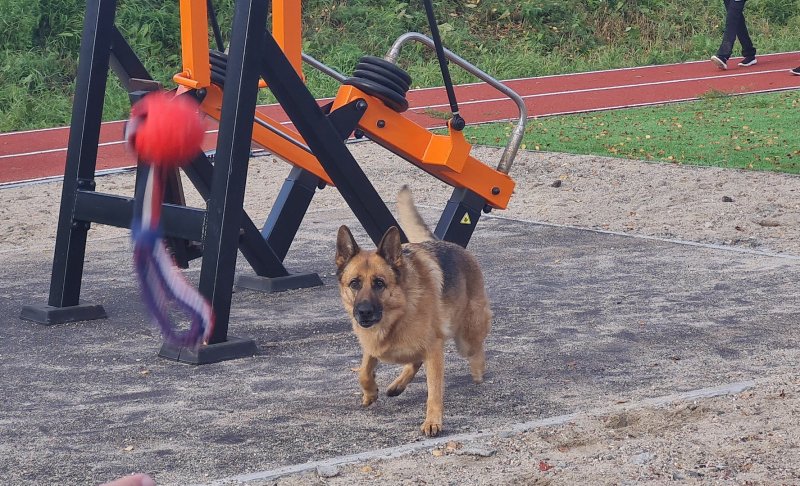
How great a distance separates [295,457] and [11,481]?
1.12 m

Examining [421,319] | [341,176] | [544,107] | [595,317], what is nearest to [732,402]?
[421,319]

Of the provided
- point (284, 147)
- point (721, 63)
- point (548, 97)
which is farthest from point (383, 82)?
point (721, 63)

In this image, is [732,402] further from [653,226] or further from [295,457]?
[653,226]

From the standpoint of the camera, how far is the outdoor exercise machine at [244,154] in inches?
265

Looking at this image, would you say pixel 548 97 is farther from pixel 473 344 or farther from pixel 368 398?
pixel 368 398

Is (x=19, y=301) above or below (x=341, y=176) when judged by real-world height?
below

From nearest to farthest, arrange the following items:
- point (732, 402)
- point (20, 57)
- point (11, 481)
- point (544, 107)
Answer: point (11, 481), point (732, 402), point (544, 107), point (20, 57)

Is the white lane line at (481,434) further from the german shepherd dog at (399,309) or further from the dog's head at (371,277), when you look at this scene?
the dog's head at (371,277)

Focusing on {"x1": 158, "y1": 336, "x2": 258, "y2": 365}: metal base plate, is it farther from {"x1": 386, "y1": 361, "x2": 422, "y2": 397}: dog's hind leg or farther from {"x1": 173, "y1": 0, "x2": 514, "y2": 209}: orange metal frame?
{"x1": 173, "y1": 0, "x2": 514, "y2": 209}: orange metal frame

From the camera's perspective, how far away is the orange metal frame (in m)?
7.40

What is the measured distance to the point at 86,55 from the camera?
25.1 ft

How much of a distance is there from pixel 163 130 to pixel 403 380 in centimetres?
208

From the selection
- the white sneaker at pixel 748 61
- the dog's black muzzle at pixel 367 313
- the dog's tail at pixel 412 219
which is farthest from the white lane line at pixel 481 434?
the white sneaker at pixel 748 61

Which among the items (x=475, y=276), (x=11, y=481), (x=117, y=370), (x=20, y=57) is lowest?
(x=20, y=57)
